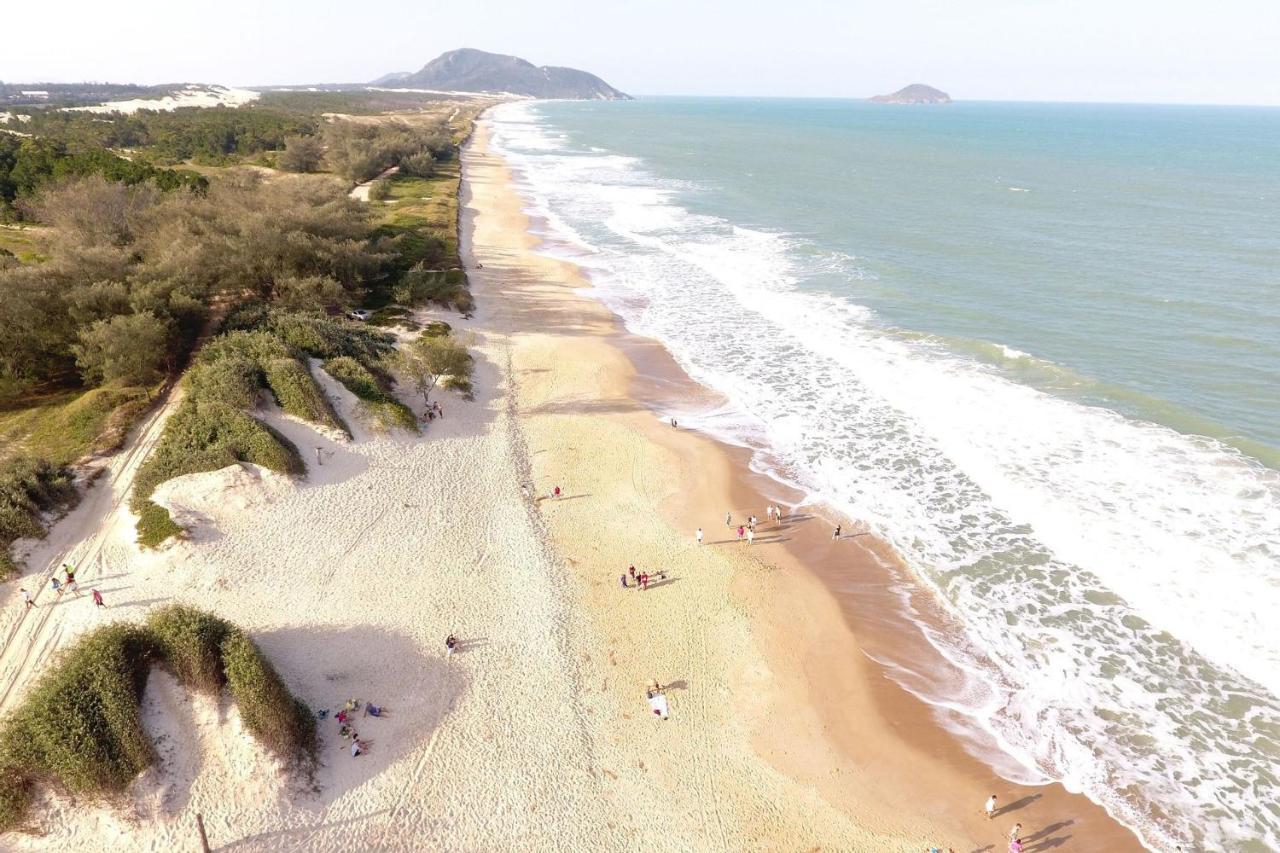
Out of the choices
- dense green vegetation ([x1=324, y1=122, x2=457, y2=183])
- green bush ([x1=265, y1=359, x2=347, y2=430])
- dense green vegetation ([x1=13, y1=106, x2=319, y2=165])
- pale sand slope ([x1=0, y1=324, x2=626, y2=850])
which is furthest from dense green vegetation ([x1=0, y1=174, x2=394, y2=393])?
dense green vegetation ([x1=13, y1=106, x2=319, y2=165])

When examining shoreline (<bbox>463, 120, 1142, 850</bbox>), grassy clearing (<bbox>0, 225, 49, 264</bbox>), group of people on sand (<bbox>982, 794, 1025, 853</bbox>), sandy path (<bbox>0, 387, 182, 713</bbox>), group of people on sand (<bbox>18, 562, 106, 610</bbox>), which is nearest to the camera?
group of people on sand (<bbox>982, 794, 1025, 853</bbox>)

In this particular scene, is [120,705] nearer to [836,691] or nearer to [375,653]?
[375,653]

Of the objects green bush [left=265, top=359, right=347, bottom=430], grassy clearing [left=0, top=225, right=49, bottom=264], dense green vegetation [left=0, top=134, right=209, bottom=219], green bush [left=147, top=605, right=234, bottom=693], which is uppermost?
dense green vegetation [left=0, top=134, right=209, bottom=219]

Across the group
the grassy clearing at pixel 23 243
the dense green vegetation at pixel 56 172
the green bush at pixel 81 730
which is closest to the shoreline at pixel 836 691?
the green bush at pixel 81 730

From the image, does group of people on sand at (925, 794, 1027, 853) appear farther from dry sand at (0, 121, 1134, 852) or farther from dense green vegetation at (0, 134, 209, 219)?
dense green vegetation at (0, 134, 209, 219)

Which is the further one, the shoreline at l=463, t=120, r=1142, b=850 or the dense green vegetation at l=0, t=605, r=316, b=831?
the shoreline at l=463, t=120, r=1142, b=850

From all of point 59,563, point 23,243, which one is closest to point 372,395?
point 59,563
